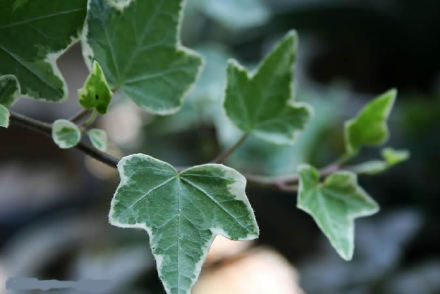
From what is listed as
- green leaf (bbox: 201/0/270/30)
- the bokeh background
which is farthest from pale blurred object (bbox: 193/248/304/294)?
green leaf (bbox: 201/0/270/30)

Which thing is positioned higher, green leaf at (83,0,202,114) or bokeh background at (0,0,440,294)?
green leaf at (83,0,202,114)

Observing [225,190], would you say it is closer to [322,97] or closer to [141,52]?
[141,52]

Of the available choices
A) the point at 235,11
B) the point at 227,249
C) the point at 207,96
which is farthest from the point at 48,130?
the point at 227,249

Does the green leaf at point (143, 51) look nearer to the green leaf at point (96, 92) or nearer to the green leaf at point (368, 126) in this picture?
the green leaf at point (96, 92)

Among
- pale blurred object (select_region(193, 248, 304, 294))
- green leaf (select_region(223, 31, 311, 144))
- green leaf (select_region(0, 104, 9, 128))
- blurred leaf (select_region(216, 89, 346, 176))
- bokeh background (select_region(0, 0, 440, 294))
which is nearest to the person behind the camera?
green leaf (select_region(0, 104, 9, 128))

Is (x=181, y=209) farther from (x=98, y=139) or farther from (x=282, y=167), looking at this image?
(x=282, y=167)

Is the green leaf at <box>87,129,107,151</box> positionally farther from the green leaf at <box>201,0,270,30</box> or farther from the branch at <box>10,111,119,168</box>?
the green leaf at <box>201,0,270,30</box>

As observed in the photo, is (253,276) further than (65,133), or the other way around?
(253,276)

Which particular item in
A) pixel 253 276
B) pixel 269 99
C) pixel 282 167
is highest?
pixel 269 99
